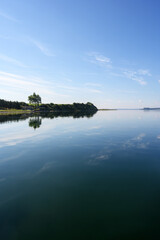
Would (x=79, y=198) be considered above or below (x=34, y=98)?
→ below

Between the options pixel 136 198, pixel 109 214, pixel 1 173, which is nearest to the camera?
pixel 109 214

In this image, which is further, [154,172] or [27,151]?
[27,151]

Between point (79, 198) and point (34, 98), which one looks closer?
point (79, 198)

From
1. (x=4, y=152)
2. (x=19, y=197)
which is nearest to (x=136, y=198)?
(x=19, y=197)

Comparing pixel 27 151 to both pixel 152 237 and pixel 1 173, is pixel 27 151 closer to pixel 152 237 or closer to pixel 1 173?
pixel 1 173

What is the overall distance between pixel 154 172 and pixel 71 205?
10448 mm

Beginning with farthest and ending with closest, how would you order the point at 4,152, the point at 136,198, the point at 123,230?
the point at 4,152 < the point at 136,198 < the point at 123,230

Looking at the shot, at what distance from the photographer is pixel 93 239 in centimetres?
658

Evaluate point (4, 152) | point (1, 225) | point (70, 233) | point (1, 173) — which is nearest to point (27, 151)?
point (4, 152)

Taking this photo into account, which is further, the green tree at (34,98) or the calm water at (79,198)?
the green tree at (34,98)

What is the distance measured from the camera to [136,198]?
9750mm

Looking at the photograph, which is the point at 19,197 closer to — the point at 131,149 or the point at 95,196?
the point at 95,196

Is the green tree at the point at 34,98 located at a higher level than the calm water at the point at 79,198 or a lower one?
higher

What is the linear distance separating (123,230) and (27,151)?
59.3 feet
